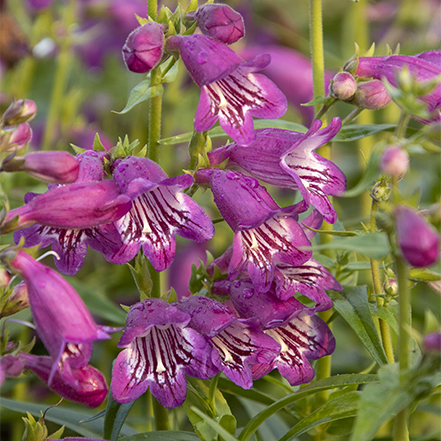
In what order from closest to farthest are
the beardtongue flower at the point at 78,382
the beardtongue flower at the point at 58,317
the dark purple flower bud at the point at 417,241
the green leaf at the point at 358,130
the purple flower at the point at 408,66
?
the dark purple flower bud at the point at 417,241, the beardtongue flower at the point at 58,317, the beardtongue flower at the point at 78,382, the purple flower at the point at 408,66, the green leaf at the point at 358,130

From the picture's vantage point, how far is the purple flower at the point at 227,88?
100cm

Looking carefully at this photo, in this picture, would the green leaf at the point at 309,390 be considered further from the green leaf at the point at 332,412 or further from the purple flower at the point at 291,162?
the purple flower at the point at 291,162

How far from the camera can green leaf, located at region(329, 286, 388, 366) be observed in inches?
41.4

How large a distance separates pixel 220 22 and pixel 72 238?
44 centimetres

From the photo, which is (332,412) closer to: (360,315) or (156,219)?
(360,315)

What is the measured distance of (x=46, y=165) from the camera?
0.92 m

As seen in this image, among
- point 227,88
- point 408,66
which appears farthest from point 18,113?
point 408,66

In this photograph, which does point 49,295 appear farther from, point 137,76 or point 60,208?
point 137,76

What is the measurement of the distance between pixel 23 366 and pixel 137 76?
73.3 inches

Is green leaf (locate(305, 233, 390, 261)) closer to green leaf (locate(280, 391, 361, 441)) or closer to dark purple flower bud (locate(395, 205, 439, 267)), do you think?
dark purple flower bud (locate(395, 205, 439, 267))

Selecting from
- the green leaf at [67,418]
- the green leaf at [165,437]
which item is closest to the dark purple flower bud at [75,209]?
the green leaf at [165,437]

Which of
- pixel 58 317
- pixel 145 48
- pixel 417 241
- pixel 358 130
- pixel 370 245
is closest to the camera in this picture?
pixel 417 241

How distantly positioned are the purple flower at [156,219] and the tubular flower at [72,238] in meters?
0.04

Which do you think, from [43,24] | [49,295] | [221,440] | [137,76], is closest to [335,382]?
[221,440]
